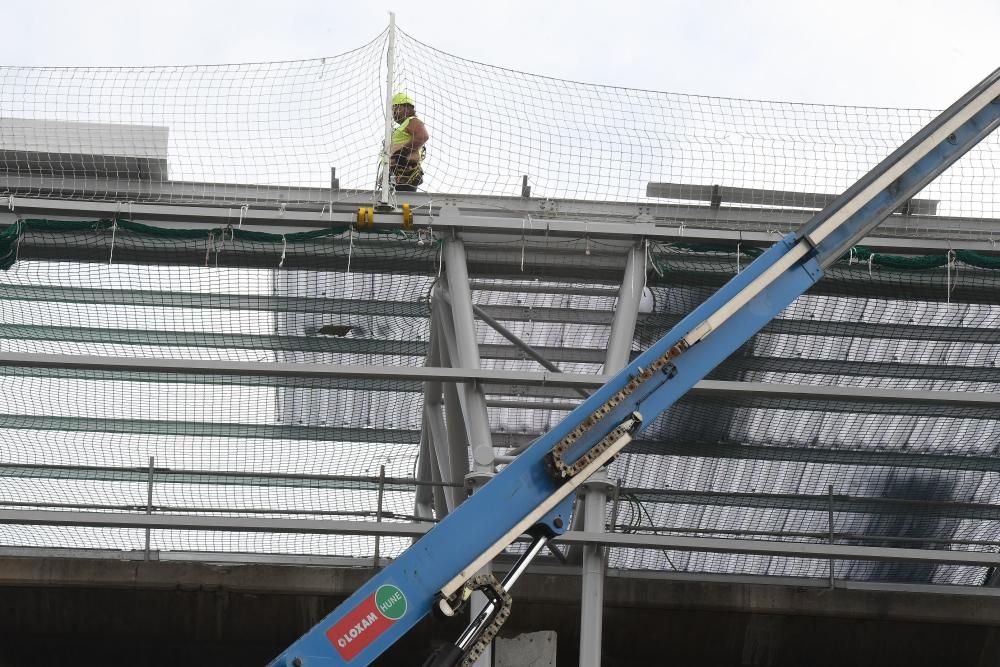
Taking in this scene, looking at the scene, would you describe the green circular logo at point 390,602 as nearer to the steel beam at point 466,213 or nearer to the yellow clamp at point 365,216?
the yellow clamp at point 365,216

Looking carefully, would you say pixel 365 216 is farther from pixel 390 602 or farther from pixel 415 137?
pixel 390 602

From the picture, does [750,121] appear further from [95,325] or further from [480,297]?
[95,325]

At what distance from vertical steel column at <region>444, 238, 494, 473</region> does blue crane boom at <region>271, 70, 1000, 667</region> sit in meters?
3.04

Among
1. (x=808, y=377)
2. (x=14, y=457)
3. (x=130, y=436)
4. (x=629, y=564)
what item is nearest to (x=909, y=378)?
(x=808, y=377)

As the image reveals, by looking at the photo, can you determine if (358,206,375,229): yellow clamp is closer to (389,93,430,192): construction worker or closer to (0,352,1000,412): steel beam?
(389,93,430,192): construction worker

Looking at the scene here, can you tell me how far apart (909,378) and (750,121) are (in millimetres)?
3024

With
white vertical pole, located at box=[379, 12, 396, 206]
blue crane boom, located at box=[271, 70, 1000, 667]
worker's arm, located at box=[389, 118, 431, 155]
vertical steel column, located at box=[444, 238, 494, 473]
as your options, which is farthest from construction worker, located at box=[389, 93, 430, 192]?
blue crane boom, located at box=[271, 70, 1000, 667]

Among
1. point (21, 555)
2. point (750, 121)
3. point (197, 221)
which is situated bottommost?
point (21, 555)

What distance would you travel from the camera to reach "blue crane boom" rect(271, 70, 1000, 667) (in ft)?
25.2

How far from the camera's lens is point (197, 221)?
11664 mm

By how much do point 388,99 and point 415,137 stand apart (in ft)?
1.76

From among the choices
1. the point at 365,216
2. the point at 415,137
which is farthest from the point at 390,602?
the point at 415,137

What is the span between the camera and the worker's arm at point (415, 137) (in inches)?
458

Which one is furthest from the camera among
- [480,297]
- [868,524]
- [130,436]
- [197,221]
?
[868,524]
